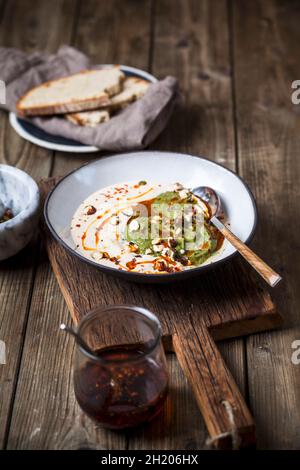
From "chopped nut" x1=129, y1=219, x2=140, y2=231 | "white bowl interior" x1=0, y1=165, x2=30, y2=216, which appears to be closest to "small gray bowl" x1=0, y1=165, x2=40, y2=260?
"white bowl interior" x1=0, y1=165, x2=30, y2=216

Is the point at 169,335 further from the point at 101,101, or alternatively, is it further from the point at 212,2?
the point at 212,2

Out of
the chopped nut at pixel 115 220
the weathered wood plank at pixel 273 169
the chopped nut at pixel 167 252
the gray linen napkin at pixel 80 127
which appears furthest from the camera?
the gray linen napkin at pixel 80 127

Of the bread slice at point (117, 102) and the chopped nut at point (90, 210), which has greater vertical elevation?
the chopped nut at point (90, 210)

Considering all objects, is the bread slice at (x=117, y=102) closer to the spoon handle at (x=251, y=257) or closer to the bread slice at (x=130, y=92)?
the bread slice at (x=130, y=92)

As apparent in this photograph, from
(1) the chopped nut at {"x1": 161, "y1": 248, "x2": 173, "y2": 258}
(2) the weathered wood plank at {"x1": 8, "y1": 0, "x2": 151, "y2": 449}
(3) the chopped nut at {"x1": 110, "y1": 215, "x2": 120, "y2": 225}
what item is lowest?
(2) the weathered wood plank at {"x1": 8, "y1": 0, "x2": 151, "y2": 449}

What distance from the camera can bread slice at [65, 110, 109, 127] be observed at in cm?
197

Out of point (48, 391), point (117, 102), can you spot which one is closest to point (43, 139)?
point (117, 102)

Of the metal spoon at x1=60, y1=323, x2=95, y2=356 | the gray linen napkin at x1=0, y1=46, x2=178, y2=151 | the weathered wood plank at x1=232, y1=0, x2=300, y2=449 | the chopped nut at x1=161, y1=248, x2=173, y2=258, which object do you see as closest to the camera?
the metal spoon at x1=60, y1=323, x2=95, y2=356

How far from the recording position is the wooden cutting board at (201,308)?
1241 millimetres

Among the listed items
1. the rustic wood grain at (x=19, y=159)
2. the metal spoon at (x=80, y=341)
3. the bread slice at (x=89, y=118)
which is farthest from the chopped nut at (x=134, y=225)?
the bread slice at (x=89, y=118)

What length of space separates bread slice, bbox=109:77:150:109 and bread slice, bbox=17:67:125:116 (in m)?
0.02

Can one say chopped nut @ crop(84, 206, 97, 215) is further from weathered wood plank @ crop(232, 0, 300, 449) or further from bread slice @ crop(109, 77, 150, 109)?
bread slice @ crop(109, 77, 150, 109)

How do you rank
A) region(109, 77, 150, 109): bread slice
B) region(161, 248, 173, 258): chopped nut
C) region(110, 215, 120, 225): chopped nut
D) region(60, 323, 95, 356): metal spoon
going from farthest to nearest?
region(109, 77, 150, 109): bread slice, region(110, 215, 120, 225): chopped nut, region(161, 248, 173, 258): chopped nut, region(60, 323, 95, 356): metal spoon

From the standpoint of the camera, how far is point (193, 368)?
1287 millimetres
